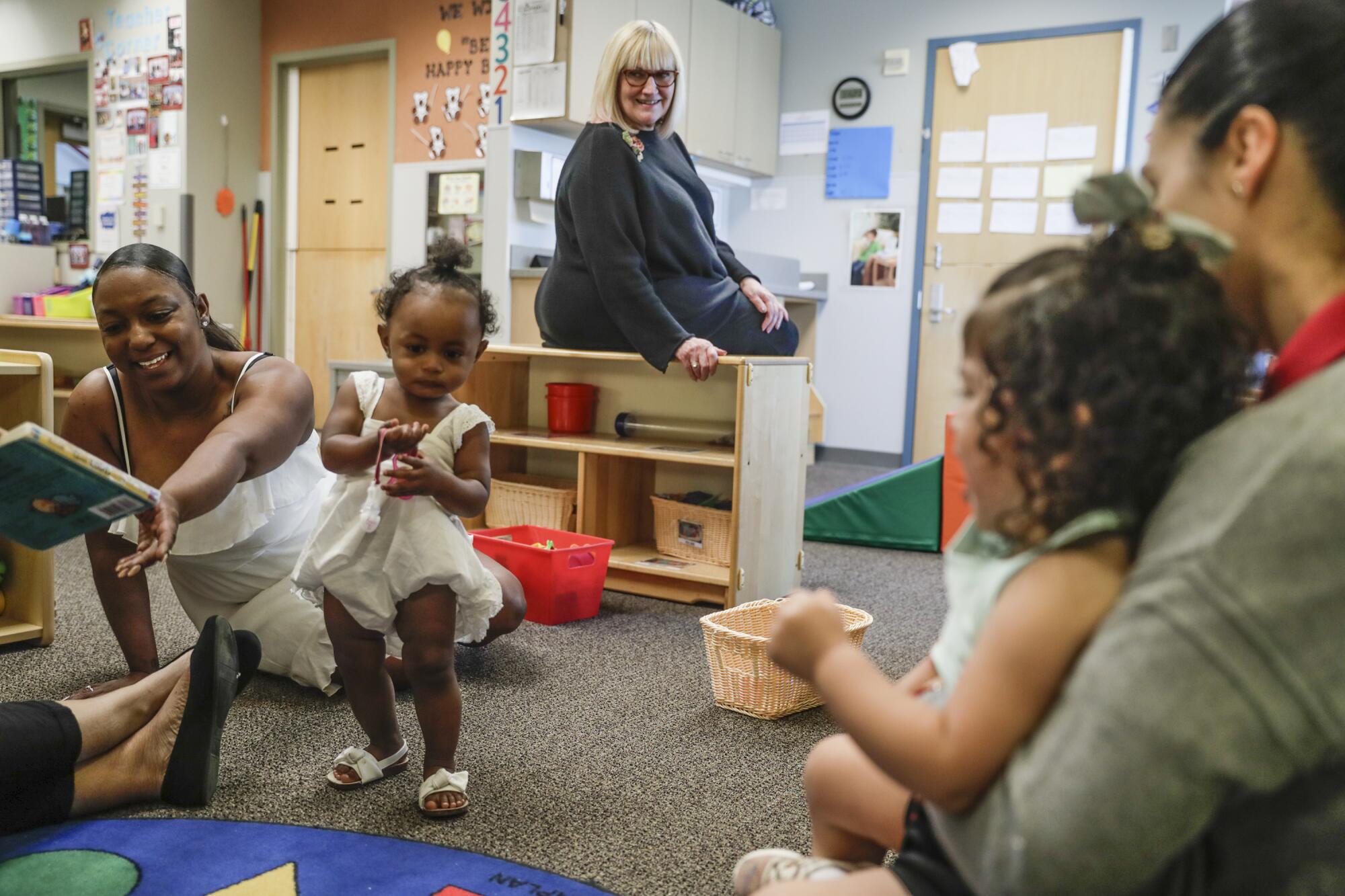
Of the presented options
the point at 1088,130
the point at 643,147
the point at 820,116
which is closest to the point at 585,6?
the point at 643,147

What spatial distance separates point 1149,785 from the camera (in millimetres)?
537

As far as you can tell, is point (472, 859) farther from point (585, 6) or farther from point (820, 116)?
point (820, 116)

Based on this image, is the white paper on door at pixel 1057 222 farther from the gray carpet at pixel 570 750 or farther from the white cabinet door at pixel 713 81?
the gray carpet at pixel 570 750

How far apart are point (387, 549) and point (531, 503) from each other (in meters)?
1.47

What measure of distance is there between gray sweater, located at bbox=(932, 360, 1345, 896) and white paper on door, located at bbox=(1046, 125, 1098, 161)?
4.86 metres

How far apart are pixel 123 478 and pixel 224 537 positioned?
0.78 m

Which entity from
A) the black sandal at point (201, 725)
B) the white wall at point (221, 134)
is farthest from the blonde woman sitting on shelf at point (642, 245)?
the white wall at point (221, 134)

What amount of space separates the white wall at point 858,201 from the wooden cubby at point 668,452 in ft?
8.93

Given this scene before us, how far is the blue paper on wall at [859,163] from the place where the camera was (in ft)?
17.7

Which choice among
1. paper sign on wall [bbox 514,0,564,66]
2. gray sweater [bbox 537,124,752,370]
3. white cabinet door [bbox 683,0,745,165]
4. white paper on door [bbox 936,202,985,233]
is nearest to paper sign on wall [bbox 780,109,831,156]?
white cabinet door [bbox 683,0,745,165]

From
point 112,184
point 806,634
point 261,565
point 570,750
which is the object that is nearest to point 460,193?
point 112,184

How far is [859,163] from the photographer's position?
5.47m

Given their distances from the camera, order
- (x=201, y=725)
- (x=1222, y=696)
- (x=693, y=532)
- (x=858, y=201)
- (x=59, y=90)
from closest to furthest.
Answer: (x=1222, y=696), (x=201, y=725), (x=693, y=532), (x=858, y=201), (x=59, y=90)

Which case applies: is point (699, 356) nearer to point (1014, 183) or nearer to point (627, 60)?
point (627, 60)
